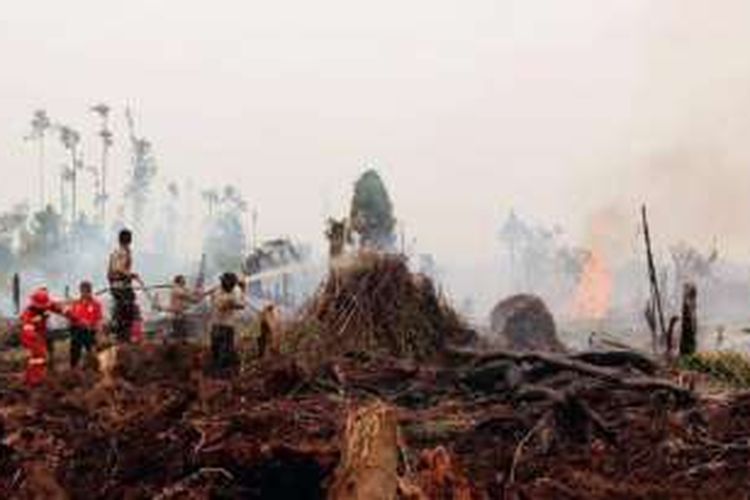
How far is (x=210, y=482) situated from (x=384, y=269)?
30.4ft

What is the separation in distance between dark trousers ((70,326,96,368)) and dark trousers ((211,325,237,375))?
7.80ft

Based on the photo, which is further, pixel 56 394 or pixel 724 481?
pixel 56 394

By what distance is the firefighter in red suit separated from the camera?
16.5 m

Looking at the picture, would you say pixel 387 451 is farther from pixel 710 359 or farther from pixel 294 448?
pixel 710 359

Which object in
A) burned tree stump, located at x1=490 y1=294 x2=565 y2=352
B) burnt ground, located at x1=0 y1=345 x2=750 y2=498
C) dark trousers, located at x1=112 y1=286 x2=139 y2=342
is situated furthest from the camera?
burned tree stump, located at x1=490 y1=294 x2=565 y2=352

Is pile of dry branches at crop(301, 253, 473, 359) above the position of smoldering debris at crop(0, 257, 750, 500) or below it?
above

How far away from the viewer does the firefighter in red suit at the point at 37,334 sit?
54.3 feet

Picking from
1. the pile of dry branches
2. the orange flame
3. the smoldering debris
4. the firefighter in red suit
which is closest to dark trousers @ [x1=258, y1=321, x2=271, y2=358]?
the smoldering debris

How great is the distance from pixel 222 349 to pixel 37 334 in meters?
2.65

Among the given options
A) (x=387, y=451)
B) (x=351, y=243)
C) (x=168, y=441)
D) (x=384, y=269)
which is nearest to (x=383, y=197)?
(x=351, y=243)

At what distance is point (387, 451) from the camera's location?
7.92 m

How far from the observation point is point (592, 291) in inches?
3853

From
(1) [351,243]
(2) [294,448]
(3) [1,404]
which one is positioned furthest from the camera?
(1) [351,243]

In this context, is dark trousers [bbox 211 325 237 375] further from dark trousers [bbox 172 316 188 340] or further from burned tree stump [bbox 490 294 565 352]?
burned tree stump [bbox 490 294 565 352]
